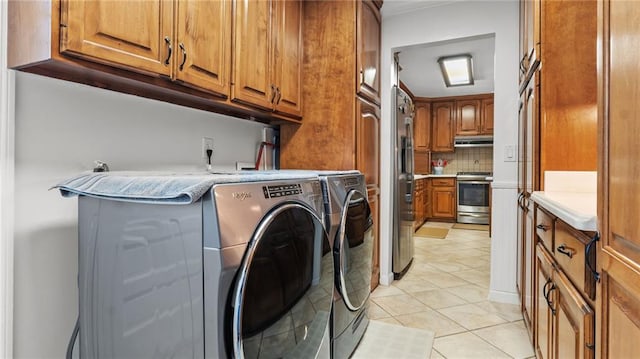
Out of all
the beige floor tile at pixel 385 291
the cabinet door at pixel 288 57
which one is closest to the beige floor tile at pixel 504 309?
the beige floor tile at pixel 385 291

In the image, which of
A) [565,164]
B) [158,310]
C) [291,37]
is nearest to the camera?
[158,310]

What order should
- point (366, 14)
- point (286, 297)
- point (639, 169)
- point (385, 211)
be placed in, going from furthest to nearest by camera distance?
point (385, 211)
point (366, 14)
point (286, 297)
point (639, 169)

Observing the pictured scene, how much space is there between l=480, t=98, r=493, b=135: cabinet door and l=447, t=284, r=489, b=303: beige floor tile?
4036 mm

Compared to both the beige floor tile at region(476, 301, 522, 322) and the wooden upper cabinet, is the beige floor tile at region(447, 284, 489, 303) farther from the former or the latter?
the wooden upper cabinet

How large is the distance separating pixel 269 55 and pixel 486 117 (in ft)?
17.7

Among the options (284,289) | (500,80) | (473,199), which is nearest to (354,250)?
(284,289)

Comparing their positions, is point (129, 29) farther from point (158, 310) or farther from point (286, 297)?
point (286, 297)

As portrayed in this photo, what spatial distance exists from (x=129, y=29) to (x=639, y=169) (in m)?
1.46

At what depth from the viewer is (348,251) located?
1694 mm

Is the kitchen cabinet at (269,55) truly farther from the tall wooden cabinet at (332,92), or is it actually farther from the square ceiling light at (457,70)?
the square ceiling light at (457,70)

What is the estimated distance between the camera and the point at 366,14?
8.13 ft

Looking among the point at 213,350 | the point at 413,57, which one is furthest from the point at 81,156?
the point at 413,57

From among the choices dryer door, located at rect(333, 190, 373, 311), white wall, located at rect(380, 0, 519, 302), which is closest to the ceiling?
white wall, located at rect(380, 0, 519, 302)

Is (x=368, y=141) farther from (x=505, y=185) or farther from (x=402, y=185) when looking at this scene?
(x=505, y=185)
